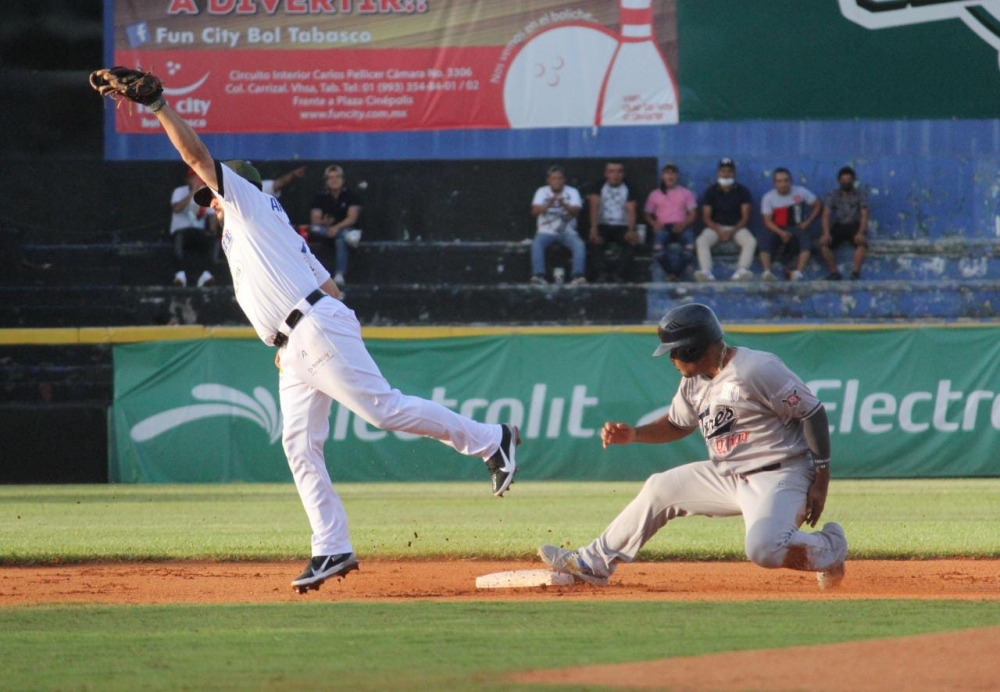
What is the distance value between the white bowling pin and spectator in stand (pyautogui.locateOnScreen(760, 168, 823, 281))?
9.58 feet

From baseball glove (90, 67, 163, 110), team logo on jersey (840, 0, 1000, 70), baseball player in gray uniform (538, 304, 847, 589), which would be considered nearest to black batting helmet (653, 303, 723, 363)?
baseball player in gray uniform (538, 304, 847, 589)

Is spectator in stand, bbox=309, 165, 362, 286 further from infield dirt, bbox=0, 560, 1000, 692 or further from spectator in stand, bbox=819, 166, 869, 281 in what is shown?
infield dirt, bbox=0, 560, 1000, 692

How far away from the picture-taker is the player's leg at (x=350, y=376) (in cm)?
655

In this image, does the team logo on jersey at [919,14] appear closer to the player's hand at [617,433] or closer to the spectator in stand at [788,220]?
the spectator in stand at [788,220]

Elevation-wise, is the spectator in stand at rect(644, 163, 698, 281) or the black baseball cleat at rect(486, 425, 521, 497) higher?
the spectator in stand at rect(644, 163, 698, 281)

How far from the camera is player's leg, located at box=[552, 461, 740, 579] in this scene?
6777mm

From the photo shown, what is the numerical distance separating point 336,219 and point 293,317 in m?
13.4

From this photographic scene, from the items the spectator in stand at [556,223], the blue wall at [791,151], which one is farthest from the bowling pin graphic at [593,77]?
the spectator in stand at [556,223]

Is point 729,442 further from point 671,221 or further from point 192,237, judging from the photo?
point 192,237

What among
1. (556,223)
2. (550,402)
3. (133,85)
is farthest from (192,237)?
(133,85)

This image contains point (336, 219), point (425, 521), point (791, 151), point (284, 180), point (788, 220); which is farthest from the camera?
point (791, 151)

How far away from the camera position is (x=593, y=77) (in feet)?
68.3

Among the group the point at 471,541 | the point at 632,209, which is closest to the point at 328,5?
the point at 632,209

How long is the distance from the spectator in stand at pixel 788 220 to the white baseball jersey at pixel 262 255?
45.8 feet
